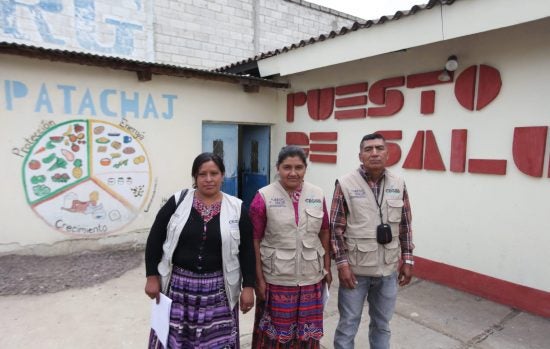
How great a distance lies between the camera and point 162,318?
79.5 inches

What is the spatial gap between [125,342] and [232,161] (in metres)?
3.95

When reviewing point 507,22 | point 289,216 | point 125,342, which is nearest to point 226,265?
point 289,216

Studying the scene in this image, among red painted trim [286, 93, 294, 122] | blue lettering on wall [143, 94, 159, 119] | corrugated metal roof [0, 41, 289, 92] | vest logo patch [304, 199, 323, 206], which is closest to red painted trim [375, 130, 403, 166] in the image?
red painted trim [286, 93, 294, 122]

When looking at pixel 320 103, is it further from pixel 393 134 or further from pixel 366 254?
pixel 366 254

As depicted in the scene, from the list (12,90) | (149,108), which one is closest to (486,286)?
(149,108)

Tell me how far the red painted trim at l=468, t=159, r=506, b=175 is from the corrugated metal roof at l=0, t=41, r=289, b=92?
11.4 ft

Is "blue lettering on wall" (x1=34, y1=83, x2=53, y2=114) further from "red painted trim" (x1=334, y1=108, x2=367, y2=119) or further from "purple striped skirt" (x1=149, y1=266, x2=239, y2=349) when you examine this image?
"red painted trim" (x1=334, y1=108, x2=367, y2=119)

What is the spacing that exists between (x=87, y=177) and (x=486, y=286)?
5.11m

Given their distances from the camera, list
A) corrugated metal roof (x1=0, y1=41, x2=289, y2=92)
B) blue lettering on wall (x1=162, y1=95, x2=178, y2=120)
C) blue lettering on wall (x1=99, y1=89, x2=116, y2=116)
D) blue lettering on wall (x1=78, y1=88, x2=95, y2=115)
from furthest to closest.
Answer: blue lettering on wall (x1=162, y1=95, x2=178, y2=120) < blue lettering on wall (x1=99, y1=89, x2=116, y2=116) < blue lettering on wall (x1=78, y1=88, x2=95, y2=115) < corrugated metal roof (x1=0, y1=41, x2=289, y2=92)

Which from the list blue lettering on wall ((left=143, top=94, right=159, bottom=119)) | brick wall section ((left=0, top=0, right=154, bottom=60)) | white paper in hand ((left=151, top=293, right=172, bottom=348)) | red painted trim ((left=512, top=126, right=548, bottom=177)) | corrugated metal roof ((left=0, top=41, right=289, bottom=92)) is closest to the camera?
white paper in hand ((left=151, top=293, right=172, bottom=348))

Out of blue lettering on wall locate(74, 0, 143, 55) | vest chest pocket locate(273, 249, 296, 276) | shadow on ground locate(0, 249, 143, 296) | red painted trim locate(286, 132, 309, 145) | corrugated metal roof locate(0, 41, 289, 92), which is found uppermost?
blue lettering on wall locate(74, 0, 143, 55)

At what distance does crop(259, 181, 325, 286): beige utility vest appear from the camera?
2.13 metres

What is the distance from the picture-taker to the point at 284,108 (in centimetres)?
658

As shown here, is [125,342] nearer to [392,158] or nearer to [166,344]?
[166,344]
